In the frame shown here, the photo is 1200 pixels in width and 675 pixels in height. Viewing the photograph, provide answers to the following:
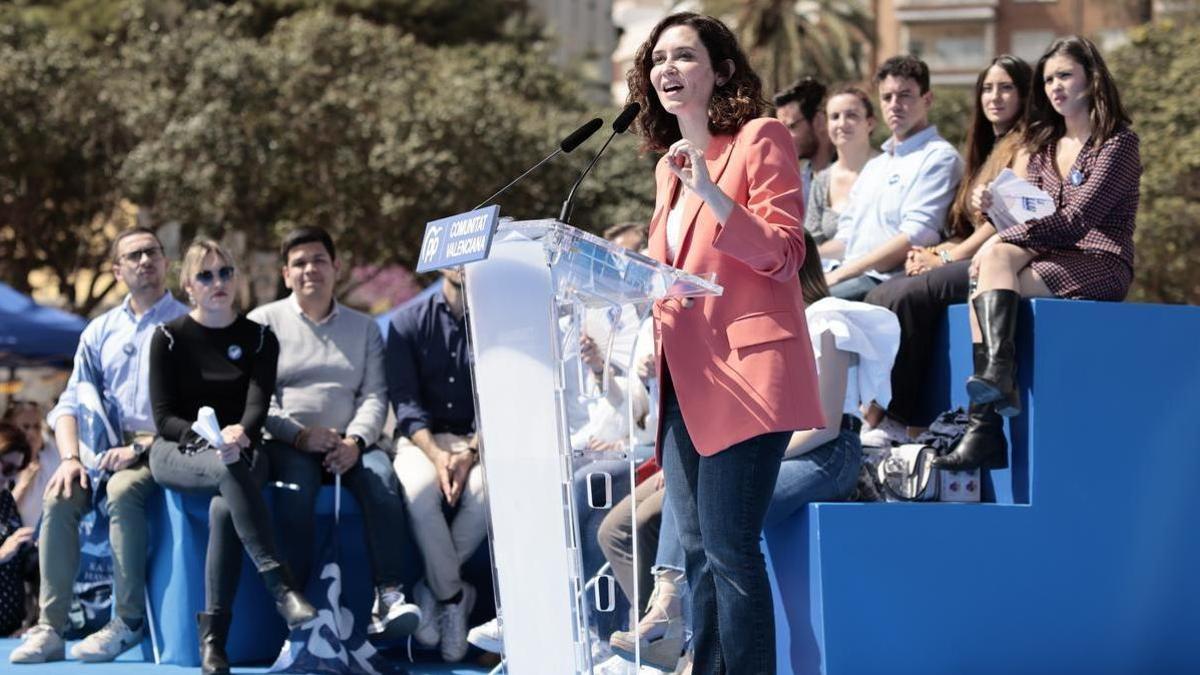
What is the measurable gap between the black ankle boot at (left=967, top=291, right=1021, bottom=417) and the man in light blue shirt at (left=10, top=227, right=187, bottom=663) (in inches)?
129

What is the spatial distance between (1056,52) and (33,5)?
29026 mm

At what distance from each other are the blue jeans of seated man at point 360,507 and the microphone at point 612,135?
273 cm

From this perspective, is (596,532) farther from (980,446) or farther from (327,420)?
(327,420)

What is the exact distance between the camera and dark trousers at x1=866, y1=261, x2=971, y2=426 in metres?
5.54

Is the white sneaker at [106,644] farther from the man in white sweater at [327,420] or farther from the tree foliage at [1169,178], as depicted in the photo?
the tree foliage at [1169,178]

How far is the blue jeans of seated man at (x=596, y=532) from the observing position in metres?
3.53

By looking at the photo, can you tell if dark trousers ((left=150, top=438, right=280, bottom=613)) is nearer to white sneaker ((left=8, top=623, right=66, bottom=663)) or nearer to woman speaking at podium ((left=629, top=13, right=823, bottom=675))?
white sneaker ((left=8, top=623, right=66, bottom=663))

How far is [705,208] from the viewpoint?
3.69 m

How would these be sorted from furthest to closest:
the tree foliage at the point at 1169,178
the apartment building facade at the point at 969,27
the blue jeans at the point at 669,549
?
the apartment building facade at the point at 969,27
the tree foliage at the point at 1169,178
the blue jeans at the point at 669,549

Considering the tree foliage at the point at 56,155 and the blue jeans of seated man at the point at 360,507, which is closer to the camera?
the blue jeans of seated man at the point at 360,507

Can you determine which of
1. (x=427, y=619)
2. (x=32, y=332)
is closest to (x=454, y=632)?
(x=427, y=619)

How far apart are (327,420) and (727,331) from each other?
3110mm

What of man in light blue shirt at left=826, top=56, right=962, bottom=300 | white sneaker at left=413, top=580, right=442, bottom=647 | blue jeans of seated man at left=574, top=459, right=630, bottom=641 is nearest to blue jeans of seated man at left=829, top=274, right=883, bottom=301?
man in light blue shirt at left=826, top=56, right=962, bottom=300

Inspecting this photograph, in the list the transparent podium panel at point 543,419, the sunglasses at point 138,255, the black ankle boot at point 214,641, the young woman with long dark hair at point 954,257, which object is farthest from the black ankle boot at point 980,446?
the sunglasses at point 138,255
